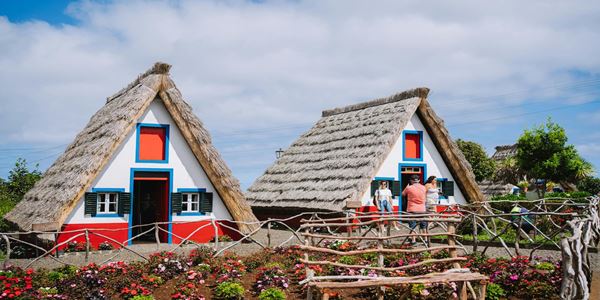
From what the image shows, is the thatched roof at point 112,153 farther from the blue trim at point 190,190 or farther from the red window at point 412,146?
the red window at point 412,146

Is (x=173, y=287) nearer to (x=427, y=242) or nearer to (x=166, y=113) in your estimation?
(x=427, y=242)

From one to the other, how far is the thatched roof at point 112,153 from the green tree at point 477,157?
915 inches

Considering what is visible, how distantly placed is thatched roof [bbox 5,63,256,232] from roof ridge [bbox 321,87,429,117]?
26.5ft

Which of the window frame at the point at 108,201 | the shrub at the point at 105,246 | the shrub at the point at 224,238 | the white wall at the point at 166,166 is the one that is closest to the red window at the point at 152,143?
the white wall at the point at 166,166

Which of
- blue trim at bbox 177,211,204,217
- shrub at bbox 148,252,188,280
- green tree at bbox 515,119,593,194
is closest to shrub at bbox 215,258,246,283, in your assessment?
shrub at bbox 148,252,188,280

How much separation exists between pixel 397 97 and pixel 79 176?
39.8 feet

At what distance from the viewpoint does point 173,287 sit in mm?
8797

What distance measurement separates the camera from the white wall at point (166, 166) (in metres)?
14.7

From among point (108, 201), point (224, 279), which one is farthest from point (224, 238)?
point (224, 279)

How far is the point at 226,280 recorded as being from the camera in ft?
29.0

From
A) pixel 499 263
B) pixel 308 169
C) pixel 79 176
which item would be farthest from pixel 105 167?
pixel 499 263

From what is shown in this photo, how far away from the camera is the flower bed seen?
8.12m

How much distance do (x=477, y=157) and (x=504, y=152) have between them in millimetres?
11212

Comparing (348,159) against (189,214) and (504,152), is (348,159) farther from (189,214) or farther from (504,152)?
(504,152)
